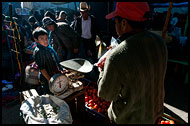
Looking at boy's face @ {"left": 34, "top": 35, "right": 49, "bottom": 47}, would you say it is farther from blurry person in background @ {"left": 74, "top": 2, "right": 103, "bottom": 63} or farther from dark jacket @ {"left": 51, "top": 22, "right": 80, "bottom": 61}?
blurry person in background @ {"left": 74, "top": 2, "right": 103, "bottom": 63}

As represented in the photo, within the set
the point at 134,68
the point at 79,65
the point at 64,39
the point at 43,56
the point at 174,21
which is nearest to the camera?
the point at 134,68

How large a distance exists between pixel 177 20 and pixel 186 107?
134 inches

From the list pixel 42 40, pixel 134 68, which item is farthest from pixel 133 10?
pixel 42 40

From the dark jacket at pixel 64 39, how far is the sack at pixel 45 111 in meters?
2.51

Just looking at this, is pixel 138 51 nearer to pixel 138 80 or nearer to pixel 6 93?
pixel 138 80

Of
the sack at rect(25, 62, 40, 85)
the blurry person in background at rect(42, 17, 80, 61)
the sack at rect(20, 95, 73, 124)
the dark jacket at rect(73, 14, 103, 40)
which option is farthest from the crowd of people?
the dark jacket at rect(73, 14, 103, 40)

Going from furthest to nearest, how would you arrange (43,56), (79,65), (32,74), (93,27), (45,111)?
(93,27) < (32,74) < (79,65) < (43,56) < (45,111)

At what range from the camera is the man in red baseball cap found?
42.4 inches

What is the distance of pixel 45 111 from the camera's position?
180 centimetres

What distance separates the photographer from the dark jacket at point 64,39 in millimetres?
4098

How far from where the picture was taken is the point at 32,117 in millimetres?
1627

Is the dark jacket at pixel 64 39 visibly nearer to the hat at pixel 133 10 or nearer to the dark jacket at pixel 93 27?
the dark jacket at pixel 93 27

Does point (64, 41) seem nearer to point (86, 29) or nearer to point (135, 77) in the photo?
point (86, 29)

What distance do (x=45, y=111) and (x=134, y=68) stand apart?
1294 mm
